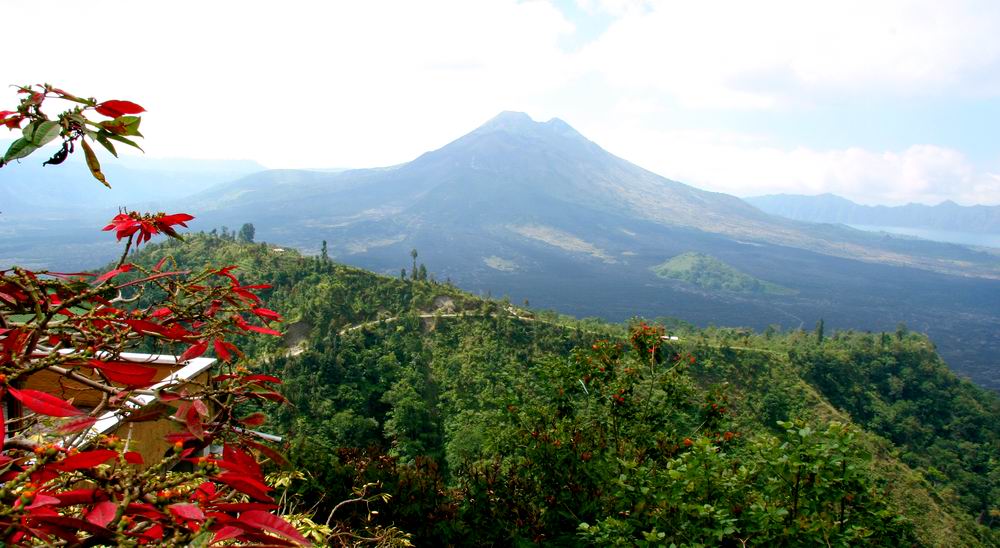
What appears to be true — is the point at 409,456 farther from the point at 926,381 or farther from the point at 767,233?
the point at 767,233

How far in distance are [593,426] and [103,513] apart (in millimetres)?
3860

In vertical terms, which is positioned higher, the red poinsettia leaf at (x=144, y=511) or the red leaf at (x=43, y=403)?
the red leaf at (x=43, y=403)

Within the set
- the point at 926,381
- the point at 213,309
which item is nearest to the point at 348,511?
the point at 213,309

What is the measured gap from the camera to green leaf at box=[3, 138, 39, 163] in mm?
880

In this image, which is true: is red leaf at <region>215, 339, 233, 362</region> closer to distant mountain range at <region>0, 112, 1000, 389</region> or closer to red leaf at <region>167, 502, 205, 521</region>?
red leaf at <region>167, 502, 205, 521</region>

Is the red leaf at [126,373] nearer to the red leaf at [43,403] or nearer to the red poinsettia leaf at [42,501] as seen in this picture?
the red leaf at [43,403]

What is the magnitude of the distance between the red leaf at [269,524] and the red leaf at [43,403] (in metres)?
0.28

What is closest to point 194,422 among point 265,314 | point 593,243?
point 265,314

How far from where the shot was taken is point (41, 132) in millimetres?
958

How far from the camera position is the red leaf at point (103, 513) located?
67 cm

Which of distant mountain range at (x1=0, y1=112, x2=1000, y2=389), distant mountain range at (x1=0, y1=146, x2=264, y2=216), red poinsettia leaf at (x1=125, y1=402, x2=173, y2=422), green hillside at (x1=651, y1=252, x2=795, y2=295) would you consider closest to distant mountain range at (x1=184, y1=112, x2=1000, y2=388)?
distant mountain range at (x1=0, y1=112, x2=1000, y2=389)

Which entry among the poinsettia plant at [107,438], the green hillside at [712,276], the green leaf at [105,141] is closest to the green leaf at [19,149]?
the poinsettia plant at [107,438]

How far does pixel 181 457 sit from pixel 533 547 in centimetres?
231

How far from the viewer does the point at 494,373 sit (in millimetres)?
14727
